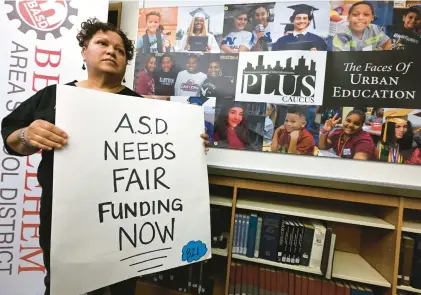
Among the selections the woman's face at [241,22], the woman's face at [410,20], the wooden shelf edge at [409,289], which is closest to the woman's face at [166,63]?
the woman's face at [241,22]

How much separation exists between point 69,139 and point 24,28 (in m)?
0.99

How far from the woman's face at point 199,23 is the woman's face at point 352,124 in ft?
3.41

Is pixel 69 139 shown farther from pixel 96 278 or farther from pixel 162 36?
pixel 162 36

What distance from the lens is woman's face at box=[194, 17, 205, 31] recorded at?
5.16ft

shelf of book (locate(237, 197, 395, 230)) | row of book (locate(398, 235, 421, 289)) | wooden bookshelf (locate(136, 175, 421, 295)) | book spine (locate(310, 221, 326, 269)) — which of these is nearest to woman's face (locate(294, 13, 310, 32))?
wooden bookshelf (locate(136, 175, 421, 295))

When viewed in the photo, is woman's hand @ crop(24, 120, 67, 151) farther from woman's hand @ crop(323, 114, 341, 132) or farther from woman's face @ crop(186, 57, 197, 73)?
woman's hand @ crop(323, 114, 341, 132)

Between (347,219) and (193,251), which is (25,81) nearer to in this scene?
(193,251)

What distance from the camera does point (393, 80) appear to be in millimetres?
1328

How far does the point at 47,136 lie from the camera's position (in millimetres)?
721

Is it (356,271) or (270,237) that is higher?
(270,237)

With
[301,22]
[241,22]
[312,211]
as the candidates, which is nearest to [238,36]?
[241,22]

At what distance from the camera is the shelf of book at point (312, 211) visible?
1208 mm

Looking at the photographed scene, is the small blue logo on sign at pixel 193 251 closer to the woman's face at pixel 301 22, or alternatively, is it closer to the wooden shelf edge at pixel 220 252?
the wooden shelf edge at pixel 220 252

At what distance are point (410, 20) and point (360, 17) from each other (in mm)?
240
